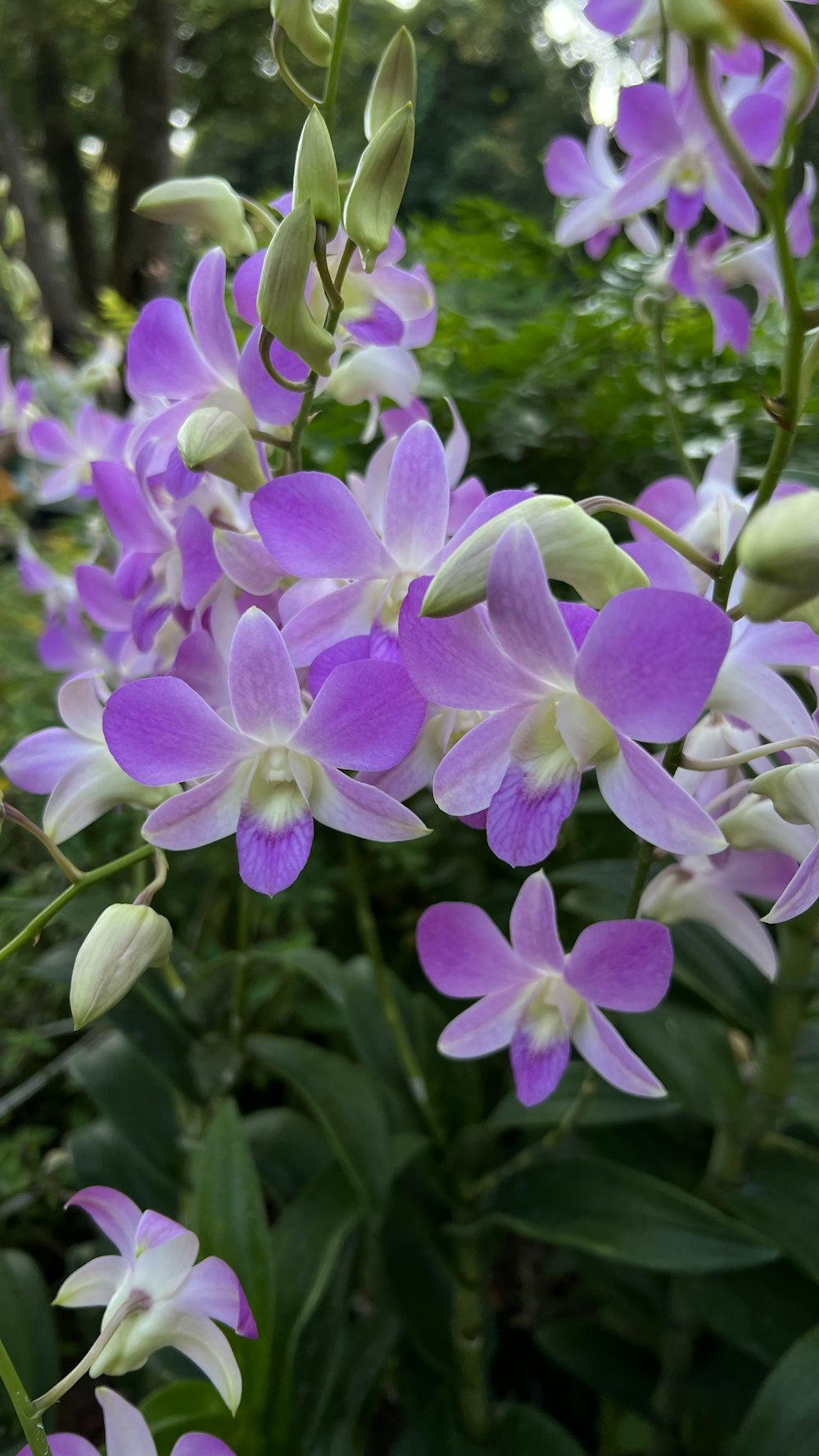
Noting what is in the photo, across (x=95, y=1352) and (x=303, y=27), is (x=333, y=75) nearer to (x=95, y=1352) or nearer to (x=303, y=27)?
(x=303, y=27)

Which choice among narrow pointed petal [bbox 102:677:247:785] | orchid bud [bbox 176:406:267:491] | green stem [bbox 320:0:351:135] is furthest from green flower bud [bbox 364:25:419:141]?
narrow pointed petal [bbox 102:677:247:785]

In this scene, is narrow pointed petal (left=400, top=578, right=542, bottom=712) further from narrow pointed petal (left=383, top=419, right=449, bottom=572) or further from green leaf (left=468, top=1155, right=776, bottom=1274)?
green leaf (left=468, top=1155, right=776, bottom=1274)

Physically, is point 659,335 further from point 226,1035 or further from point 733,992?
A: point 226,1035

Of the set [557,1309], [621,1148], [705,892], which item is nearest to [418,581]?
[705,892]

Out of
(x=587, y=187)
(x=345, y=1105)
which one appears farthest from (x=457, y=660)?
(x=587, y=187)

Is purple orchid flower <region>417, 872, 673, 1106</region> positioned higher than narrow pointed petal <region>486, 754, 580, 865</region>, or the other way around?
narrow pointed petal <region>486, 754, 580, 865</region>

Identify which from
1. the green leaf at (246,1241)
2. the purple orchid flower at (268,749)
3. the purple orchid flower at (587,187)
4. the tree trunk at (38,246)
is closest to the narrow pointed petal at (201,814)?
the purple orchid flower at (268,749)

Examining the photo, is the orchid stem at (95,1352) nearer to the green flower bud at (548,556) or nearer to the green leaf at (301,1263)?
the green leaf at (301,1263)
